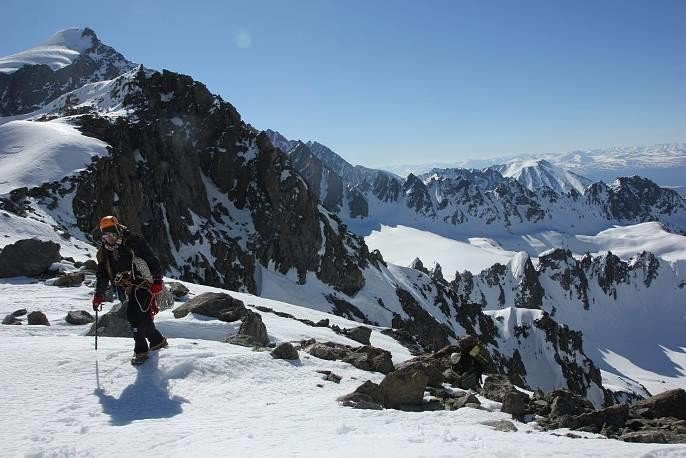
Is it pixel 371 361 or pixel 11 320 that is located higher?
pixel 11 320

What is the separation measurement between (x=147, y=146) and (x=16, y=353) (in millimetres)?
80375

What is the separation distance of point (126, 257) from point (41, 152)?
2256 inches

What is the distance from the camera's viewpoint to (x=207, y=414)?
27.9ft

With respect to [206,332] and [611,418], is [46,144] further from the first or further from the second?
[611,418]

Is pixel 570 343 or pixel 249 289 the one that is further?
pixel 570 343

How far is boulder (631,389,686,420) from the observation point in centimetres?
1180

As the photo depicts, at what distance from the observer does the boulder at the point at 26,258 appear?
68.9 feet

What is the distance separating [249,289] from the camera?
85438 millimetres

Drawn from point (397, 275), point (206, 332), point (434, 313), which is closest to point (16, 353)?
point (206, 332)

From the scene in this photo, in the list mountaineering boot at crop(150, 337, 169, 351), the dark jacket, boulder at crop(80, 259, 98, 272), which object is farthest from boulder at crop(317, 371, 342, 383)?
boulder at crop(80, 259, 98, 272)

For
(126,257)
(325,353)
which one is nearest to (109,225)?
(126,257)

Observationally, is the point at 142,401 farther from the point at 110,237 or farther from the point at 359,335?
the point at 359,335

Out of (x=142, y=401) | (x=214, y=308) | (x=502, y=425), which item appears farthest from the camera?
(x=214, y=308)

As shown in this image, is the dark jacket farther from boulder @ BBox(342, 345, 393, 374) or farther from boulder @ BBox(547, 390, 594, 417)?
boulder @ BBox(547, 390, 594, 417)
